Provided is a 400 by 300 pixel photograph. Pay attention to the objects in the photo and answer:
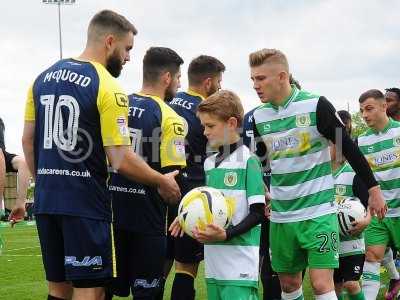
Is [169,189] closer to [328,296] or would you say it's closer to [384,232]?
[328,296]

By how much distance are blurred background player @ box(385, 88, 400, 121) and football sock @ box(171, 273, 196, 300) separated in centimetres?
369

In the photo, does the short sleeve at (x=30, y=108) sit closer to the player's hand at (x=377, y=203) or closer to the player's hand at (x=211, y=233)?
the player's hand at (x=211, y=233)

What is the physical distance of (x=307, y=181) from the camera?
4.98 metres

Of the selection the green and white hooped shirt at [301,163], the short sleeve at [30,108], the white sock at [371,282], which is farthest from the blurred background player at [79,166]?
the white sock at [371,282]

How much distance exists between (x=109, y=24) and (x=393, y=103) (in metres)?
4.74

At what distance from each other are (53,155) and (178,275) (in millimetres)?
2121

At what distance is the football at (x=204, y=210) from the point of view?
4203 millimetres

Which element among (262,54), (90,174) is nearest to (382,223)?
(262,54)

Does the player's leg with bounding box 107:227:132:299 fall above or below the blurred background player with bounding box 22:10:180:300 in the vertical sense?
Result: below

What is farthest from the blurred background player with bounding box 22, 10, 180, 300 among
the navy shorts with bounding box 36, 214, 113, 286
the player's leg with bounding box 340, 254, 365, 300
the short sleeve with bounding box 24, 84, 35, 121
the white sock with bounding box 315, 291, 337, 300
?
the player's leg with bounding box 340, 254, 365, 300

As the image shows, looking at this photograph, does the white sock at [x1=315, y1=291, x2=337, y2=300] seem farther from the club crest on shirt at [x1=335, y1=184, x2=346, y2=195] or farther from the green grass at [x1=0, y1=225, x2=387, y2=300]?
the green grass at [x1=0, y1=225, x2=387, y2=300]

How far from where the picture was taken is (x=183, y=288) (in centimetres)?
579

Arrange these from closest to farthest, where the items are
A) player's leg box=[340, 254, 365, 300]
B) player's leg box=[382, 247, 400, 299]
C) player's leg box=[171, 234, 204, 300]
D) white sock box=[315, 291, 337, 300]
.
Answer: white sock box=[315, 291, 337, 300] → player's leg box=[171, 234, 204, 300] → player's leg box=[340, 254, 365, 300] → player's leg box=[382, 247, 400, 299]

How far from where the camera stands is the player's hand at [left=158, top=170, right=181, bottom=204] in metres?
4.52
